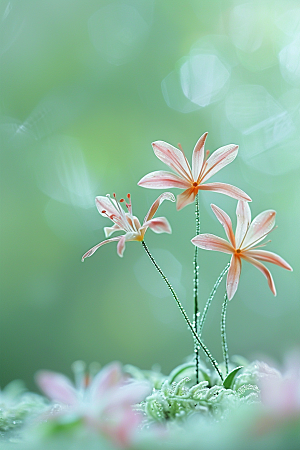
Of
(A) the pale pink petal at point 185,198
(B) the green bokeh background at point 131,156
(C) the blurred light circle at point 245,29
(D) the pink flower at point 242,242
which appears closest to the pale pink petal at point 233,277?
(D) the pink flower at point 242,242

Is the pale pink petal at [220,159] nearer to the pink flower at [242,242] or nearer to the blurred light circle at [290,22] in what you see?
the pink flower at [242,242]

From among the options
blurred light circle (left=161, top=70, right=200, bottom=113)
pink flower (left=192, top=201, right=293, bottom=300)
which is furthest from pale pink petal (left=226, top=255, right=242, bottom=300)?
blurred light circle (left=161, top=70, right=200, bottom=113)

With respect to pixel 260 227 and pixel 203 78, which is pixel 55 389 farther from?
pixel 203 78

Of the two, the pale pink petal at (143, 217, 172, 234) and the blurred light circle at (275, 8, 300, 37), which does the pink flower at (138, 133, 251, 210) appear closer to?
the pale pink petal at (143, 217, 172, 234)

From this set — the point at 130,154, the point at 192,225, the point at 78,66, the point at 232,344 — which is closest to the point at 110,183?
the point at 130,154

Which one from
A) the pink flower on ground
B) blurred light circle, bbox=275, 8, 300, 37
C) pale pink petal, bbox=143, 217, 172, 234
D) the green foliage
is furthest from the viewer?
blurred light circle, bbox=275, 8, 300, 37

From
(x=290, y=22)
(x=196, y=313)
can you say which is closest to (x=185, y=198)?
(x=196, y=313)
